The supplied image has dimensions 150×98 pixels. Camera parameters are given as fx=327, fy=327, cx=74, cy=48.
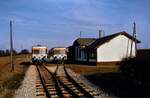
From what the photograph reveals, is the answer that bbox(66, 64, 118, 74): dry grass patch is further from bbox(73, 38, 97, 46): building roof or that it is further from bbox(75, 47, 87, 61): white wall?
bbox(73, 38, 97, 46): building roof

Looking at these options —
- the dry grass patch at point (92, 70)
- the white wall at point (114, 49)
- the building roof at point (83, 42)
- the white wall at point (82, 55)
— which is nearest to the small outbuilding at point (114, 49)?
the white wall at point (114, 49)

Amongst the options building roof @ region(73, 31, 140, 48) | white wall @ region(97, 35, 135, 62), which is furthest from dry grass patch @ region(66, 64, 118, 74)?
building roof @ region(73, 31, 140, 48)

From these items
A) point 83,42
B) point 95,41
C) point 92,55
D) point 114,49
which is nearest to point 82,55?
point 83,42

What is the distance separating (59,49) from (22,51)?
242ft

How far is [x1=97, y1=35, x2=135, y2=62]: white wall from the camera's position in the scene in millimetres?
46844

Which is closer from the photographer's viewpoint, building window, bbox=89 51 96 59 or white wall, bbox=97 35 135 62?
white wall, bbox=97 35 135 62

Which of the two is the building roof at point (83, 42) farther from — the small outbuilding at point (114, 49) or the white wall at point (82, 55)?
the small outbuilding at point (114, 49)

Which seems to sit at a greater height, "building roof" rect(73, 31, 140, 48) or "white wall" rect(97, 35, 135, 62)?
"building roof" rect(73, 31, 140, 48)

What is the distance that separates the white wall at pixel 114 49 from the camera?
46.8m

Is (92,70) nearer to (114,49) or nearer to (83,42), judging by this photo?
(114,49)

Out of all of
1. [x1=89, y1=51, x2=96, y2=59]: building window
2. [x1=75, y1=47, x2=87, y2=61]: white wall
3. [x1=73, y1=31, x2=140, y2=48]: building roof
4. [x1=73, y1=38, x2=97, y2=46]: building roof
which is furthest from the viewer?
[x1=73, y1=38, x2=97, y2=46]: building roof

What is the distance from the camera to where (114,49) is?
154 feet

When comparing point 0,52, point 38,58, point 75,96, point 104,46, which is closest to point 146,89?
point 75,96

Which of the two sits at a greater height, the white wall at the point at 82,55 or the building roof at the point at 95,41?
the building roof at the point at 95,41
